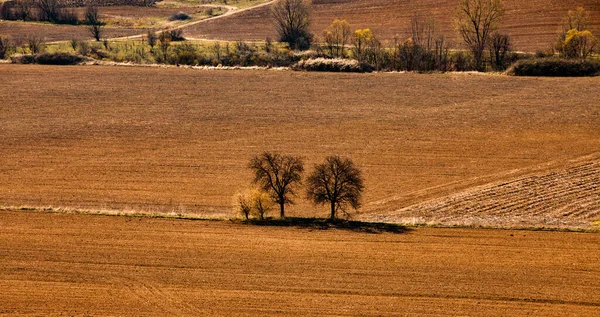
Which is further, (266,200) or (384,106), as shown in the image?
(384,106)

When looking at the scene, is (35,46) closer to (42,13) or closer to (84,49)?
(84,49)

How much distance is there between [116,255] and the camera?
3828 centimetres

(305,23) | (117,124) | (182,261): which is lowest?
(182,261)

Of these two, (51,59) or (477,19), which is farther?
(477,19)

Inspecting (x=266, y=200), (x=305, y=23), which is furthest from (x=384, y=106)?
(x=305, y=23)

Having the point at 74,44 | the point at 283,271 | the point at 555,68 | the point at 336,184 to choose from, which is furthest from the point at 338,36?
the point at 283,271

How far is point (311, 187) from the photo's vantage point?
45.6 m

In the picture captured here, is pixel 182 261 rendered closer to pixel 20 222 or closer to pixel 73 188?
pixel 20 222

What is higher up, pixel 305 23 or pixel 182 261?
pixel 305 23

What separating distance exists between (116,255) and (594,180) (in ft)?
98.4

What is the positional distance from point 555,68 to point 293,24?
4161 centimetres

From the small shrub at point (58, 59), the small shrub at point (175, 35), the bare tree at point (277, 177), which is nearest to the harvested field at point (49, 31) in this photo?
the small shrub at point (175, 35)

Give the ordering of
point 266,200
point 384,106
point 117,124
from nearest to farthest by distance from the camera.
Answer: point 266,200 → point 117,124 → point 384,106

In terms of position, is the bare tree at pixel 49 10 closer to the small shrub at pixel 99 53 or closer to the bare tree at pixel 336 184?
the small shrub at pixel 99 53
